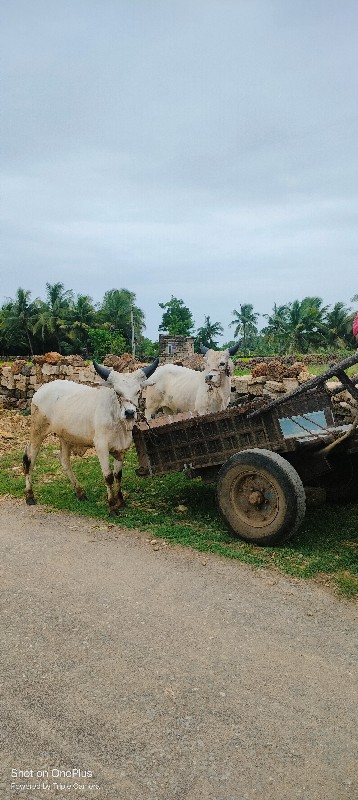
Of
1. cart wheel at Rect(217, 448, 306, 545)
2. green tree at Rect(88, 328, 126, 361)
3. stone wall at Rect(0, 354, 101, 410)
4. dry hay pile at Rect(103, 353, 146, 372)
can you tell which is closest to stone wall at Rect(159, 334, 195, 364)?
Result: dry hay pile at Rect(103, 353, 146, 372)

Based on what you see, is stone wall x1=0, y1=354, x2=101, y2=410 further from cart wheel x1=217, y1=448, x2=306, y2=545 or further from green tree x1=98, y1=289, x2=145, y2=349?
green tree x1=98, y1=289, x2=145, y2=349

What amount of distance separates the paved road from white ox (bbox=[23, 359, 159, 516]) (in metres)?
1.65

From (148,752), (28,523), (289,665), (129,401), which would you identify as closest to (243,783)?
(148,752)

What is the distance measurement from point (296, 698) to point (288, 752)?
0.45m

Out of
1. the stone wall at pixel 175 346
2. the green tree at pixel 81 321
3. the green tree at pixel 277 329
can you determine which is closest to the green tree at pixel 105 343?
the green tree at pixel 81 321

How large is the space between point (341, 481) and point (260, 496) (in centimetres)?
168

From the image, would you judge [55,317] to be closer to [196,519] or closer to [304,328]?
[304,328]

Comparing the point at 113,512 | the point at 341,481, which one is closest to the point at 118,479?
the point at 113,512

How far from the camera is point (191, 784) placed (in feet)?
8.71

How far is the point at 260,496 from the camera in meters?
5.45

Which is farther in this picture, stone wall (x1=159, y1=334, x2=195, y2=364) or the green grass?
stone wall (x1=159, y1=334, x2=195, y2=364)

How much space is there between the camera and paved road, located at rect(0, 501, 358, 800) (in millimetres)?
2715

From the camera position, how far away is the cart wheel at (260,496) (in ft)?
17.2

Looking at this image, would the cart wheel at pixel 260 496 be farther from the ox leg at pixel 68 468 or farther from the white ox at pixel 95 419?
the ox leg at pixel 68 468
